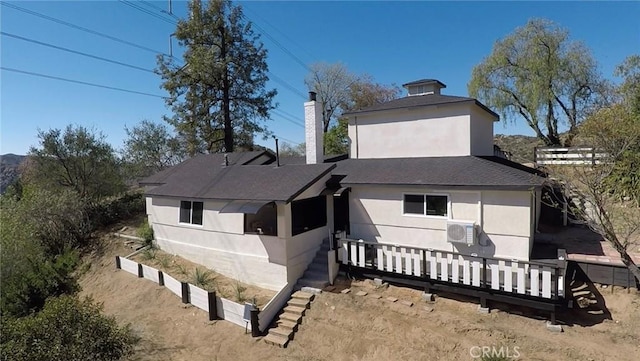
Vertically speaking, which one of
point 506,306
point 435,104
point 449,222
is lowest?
point 506,306

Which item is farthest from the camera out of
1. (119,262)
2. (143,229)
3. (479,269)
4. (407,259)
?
(143,229)

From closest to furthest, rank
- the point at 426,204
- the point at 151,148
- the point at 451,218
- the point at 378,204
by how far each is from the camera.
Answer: the point at 451,218, the point at 426,204, the point at 378,204, the point at 151,148

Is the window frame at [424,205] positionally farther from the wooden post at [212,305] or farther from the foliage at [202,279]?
the foliage at [202,279]

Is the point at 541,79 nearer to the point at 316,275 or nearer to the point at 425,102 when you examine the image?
the point at 425,102

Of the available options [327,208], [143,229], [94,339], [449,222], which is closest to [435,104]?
[449,222]

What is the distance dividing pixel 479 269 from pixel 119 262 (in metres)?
17.0

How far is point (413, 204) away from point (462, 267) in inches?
111

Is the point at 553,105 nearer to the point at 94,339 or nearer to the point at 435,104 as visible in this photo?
the point at 435,104

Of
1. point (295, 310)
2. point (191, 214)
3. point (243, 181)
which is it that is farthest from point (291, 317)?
point (191, 214)

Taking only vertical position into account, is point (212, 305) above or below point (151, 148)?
below

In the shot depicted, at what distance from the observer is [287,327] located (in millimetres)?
10500

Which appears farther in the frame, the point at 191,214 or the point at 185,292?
the point at 191,214

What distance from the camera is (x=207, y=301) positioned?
38.9 feet

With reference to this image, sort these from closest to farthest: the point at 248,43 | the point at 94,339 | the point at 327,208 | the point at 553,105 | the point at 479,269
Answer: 1. the point at 94,339
2. the point at 479,269
3. the point at 327,208
4. the point at 553,105
5. the point at 248,43
